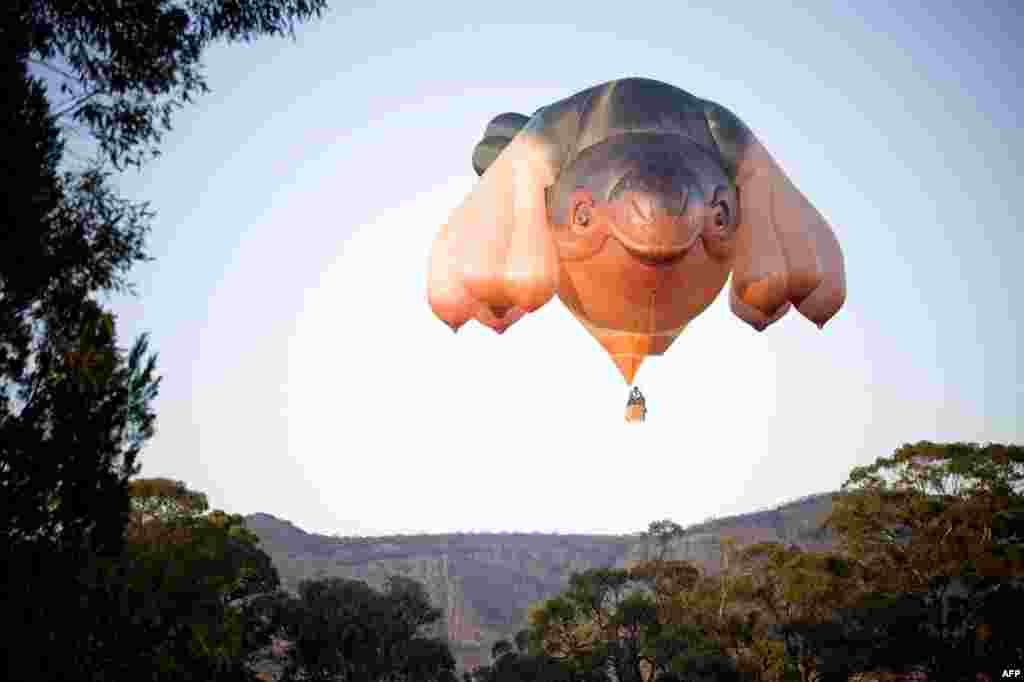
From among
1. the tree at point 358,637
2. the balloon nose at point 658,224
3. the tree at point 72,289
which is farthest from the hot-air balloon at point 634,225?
the tree at point 358,637

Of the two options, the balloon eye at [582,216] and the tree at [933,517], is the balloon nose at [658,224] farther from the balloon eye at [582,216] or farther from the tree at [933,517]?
the tree at [933,517]

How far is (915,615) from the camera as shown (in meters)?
29.8

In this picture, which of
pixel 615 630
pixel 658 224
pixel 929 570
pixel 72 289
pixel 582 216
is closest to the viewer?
pixel 658 224

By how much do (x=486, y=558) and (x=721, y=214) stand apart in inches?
4513

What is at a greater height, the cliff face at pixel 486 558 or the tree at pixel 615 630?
the cliff face at pixel 486 558

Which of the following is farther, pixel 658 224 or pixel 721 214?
pixel 721 214

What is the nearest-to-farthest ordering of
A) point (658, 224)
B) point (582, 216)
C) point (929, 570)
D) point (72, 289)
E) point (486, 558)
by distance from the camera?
1. point (658, 224)
2. point (582, 216)
3. point (72, 289)
4. point (929, 570)
5. point (486, 558)

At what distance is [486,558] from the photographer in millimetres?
117812

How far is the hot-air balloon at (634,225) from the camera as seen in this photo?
5.70 m

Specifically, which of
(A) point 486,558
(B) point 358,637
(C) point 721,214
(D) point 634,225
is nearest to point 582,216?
(D) point 634,225

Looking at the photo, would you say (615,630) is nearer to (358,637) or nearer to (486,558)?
(358,637)

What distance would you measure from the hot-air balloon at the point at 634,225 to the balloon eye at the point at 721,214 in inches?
0.4

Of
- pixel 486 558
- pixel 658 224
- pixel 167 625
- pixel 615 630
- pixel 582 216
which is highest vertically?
pixel 486 558

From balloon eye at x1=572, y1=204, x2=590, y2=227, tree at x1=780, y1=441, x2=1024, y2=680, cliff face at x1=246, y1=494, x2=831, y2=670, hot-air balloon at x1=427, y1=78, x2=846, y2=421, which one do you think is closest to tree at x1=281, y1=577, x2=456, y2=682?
tree at x1=780, y1=441, x2=1024, y2=680
